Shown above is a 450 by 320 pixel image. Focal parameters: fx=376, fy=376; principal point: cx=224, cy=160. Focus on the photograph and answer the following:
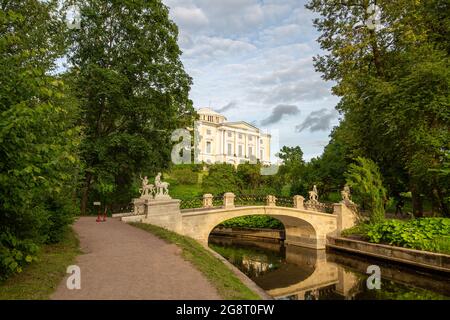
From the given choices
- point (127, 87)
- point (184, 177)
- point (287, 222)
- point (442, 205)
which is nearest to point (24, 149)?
point (127, 87)

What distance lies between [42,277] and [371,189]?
1941 centimetres

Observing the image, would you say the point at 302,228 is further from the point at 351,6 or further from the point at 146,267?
the point at 146,267

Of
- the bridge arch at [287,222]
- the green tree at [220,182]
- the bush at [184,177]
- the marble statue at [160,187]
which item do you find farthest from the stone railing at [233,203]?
the bush at [184,177]

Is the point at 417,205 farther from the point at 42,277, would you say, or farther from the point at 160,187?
the point at 42,277

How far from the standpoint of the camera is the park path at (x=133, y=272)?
7797 millimetres

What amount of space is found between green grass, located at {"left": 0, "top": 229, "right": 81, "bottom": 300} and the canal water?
26.3 ft

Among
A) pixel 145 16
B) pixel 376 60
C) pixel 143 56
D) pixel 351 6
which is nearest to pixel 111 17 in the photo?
pixel 145 16

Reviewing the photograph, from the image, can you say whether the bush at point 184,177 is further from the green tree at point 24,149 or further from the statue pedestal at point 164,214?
the green tree at point 24,149

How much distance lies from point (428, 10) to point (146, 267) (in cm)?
2093

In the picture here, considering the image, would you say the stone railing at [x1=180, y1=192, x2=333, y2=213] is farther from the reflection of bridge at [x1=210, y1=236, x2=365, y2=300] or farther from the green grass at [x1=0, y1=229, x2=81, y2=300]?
the green grass at [x1=0, y1=229, x2=81, y2=300]

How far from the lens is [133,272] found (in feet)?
31.0

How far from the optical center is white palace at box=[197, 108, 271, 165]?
3275 inches

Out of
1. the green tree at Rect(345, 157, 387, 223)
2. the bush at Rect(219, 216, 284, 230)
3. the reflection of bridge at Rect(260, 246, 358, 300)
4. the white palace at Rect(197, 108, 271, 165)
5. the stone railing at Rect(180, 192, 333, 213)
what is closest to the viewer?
the reflection of bridge at Rect(260, 246, 358, 300)

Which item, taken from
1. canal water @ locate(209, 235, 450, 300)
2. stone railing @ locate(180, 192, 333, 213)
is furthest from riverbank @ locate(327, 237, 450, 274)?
stone railing @ locate(180, 192, 333, 213)
